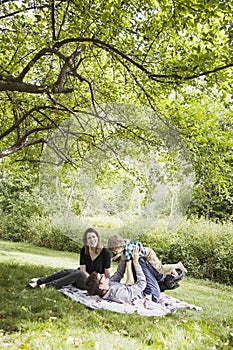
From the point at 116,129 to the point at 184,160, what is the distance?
2.67ft

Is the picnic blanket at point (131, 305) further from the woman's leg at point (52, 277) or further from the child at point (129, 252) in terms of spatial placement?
the child at point (129, 252)

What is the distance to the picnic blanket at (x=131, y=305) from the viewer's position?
4.51 meters

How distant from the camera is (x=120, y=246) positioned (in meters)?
4.55

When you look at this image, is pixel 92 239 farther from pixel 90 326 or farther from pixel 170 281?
pixel 170 281

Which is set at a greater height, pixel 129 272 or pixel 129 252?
pixel 129 252

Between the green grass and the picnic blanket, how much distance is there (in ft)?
0.39

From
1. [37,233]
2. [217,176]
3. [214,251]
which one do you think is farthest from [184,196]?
[37,233]

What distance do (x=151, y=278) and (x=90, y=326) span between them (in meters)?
1.57

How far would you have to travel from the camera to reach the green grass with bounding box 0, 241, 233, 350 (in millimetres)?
3348

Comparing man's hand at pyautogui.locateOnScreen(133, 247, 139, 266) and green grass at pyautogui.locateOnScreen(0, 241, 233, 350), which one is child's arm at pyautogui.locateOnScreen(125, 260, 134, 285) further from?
green grass at pyautogui.locateOnScreen(0, 241, 233, 350)

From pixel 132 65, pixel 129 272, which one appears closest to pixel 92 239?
pixel 129 272

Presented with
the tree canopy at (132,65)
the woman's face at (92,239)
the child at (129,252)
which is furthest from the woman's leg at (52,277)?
the tree canopy at (132,65)

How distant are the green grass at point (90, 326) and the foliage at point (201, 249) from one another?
3.35 metres

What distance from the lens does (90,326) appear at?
3.84 metres
